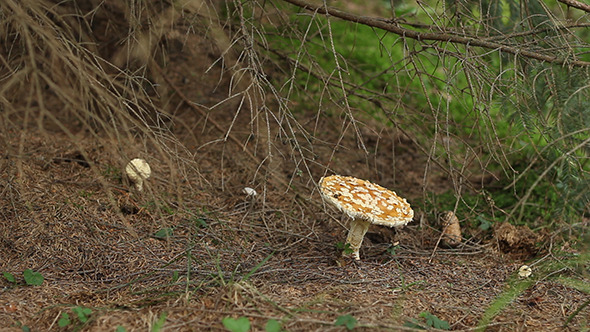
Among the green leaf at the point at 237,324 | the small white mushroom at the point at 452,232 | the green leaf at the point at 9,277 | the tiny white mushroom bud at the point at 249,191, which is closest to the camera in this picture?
the green leaf at the point at 237,324

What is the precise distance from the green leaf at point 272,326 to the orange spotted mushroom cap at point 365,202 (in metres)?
0.93

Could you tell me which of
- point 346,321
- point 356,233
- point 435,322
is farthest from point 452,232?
point 346,321

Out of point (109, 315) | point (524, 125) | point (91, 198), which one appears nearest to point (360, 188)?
point (524, 125)

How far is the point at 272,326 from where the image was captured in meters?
2.33

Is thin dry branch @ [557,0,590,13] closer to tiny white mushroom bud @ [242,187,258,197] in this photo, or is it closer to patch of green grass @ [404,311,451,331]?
patch of green grass @ [404,311,451,331]

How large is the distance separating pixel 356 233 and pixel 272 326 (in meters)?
1.19

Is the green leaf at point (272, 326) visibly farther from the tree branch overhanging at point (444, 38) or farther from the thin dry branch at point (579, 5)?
the thin dry branch at point (579, 5)

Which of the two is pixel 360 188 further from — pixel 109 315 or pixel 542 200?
pixel 542 200

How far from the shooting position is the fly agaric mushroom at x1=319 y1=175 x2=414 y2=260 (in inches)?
122

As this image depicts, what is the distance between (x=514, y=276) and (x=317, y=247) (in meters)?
1.33

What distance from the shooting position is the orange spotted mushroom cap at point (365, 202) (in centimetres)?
309

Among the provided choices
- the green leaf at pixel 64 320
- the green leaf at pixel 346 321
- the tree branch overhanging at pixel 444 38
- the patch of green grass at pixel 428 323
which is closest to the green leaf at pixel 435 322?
the patch of green grass at pixel 428 323

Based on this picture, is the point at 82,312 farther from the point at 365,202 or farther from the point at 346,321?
the point at 365,202

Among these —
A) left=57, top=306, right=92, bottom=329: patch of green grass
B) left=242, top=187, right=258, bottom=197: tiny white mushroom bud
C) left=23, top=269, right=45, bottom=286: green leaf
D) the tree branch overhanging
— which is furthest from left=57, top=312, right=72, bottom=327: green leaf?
the tree branch overhanging
